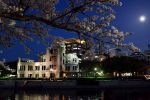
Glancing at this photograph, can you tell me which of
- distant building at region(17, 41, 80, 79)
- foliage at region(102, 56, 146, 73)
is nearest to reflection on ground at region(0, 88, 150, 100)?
foliage at region(102, 56, 146, 73)

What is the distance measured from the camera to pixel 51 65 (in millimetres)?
102625

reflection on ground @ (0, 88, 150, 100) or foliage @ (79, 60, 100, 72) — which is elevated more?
foliage @ (79, 60, 100, 72)

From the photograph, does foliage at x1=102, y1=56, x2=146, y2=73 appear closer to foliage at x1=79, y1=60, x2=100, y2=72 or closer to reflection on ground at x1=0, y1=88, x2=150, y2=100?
foliage at x1=79, y1=60, x2=100, y2=72

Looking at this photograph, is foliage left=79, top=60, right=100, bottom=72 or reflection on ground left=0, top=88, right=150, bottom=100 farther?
foliage left=79, top=60, right=100, bottom=72

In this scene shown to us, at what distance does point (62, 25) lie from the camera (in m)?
10.2

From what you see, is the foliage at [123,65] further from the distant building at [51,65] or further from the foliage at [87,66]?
the foliage at [87,66]

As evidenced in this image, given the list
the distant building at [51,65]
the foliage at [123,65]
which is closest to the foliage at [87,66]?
the distant building at [51,65]

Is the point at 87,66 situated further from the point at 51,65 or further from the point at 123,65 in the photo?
the point at 123,65

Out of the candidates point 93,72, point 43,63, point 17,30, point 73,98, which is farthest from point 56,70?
point 17,30

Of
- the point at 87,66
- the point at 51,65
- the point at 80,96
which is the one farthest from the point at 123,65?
the point at 80,96

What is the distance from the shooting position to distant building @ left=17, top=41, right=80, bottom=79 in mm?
101688

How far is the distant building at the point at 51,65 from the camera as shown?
101688 mm

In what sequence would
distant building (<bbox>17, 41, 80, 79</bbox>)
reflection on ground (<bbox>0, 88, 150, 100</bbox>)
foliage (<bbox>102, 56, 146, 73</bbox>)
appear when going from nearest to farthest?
reflection on ground (<bbox>0, 88, 150, 100</bbox>)
foliage (<bbox>102, 56, 146, 73</bbox>)
distant building (<bbox>17, 41, 80, 79</bbox>)

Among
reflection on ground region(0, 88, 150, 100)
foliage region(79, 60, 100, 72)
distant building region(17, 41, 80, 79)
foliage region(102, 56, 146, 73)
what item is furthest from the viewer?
foliage region(79, 60, 100, 72)
